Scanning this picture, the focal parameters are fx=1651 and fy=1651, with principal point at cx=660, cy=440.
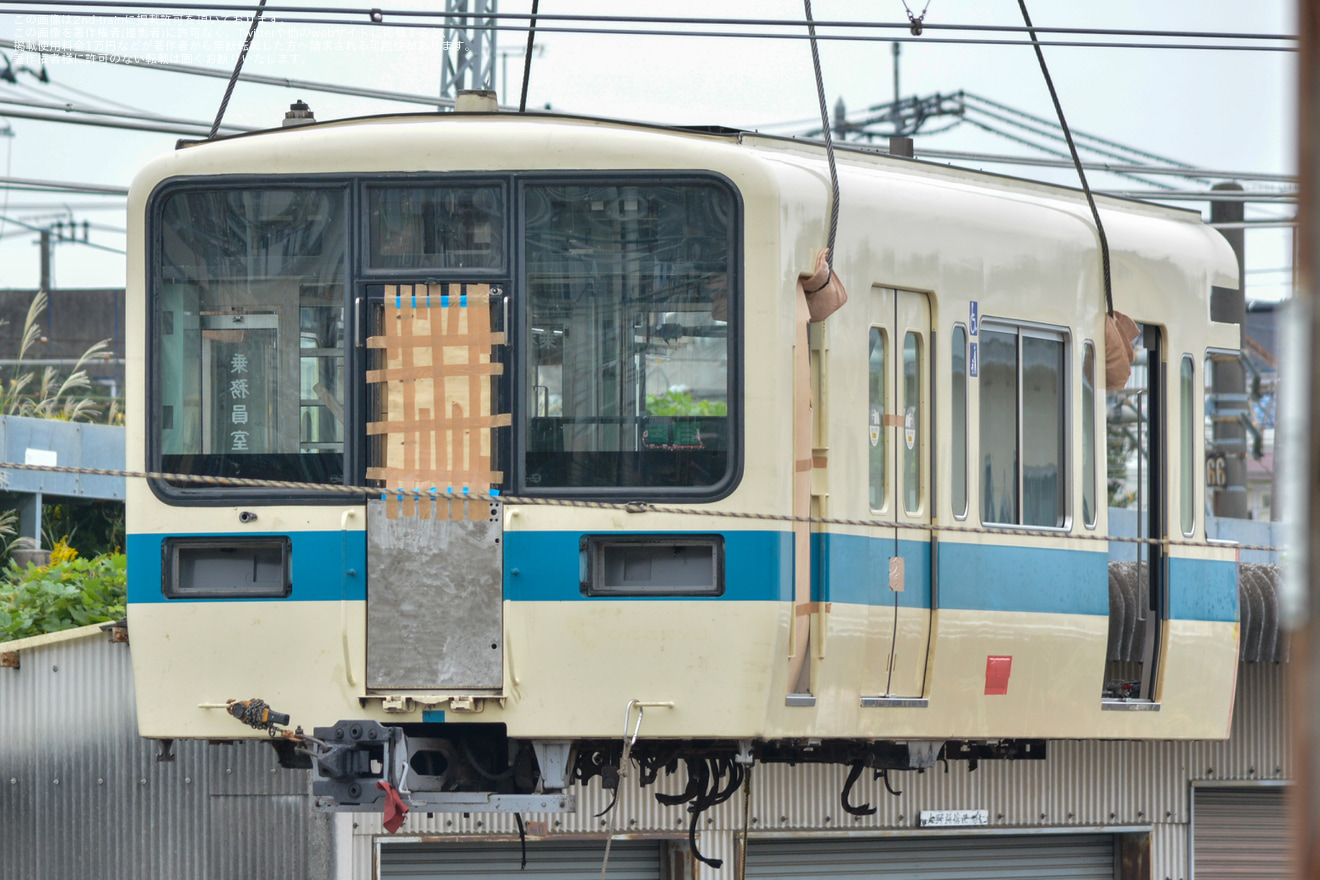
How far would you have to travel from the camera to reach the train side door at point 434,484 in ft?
20.5

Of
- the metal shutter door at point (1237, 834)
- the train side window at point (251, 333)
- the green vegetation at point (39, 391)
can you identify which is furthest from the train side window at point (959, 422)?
the green vegetation at point (39, 391)

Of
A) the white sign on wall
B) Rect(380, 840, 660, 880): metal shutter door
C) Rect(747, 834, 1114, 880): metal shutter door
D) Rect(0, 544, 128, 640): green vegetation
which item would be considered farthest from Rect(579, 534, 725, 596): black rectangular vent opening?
Rect(0, 544, 128, 640): green vegetation

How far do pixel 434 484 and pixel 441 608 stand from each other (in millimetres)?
469

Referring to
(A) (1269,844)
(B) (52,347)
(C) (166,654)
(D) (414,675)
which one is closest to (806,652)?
(D) (414,675)

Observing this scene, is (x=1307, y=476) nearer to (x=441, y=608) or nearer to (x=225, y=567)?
(x=441, y=608)

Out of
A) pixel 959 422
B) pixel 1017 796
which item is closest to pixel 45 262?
pixel 1017 796

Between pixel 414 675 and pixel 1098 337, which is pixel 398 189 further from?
pixel 1098 337

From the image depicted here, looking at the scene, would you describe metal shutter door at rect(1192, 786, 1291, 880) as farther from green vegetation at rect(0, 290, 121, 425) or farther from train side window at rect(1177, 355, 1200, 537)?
green vegetation at rect(0, 290, 121, 425)

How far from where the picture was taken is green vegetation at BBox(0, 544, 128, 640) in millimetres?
9711

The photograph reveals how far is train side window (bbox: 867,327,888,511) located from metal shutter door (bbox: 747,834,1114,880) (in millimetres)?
3676

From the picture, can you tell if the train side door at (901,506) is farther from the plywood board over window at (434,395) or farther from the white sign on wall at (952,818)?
the white sign on wall at (952,818)

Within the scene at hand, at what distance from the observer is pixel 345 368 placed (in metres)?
6.34

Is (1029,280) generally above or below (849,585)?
above

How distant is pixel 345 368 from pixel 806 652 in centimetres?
212
